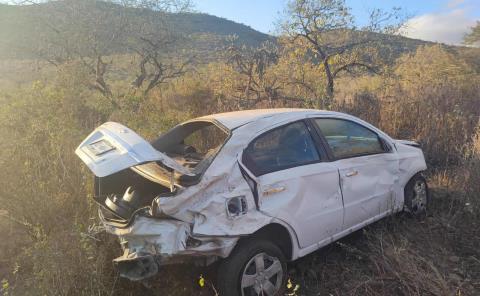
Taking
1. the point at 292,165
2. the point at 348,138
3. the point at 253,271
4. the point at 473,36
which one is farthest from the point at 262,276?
the point at 473,36

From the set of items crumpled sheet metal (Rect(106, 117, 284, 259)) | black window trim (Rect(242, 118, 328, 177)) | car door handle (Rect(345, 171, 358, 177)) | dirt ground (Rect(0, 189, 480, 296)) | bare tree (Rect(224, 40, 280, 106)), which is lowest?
dirt ground (Rect(0, 189, 480, 296))

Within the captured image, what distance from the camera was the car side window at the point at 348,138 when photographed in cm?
396

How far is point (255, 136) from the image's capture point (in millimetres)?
3371

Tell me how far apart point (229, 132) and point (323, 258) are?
1835 millimetres

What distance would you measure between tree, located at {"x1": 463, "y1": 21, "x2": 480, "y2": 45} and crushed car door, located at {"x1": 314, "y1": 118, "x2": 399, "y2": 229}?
933 inches

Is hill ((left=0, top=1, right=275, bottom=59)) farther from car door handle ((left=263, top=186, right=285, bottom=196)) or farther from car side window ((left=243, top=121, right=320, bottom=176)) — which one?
car door handle ((left=263, top=186, right=285, bottom=196))

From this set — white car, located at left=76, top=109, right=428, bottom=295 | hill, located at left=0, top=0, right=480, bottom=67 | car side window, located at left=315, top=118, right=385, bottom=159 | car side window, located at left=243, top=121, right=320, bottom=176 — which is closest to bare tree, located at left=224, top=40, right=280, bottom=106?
hill, located at left=0, top=0, right=480, bottom=67

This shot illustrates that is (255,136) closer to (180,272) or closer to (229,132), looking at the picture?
(229,132)

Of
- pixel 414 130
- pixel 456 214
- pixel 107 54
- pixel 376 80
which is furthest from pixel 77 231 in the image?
pixel 107 54

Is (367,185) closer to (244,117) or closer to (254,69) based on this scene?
(244,117)

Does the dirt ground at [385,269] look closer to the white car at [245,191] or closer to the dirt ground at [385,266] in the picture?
the dirt ground at [385,266]

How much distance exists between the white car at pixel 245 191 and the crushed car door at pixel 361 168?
0.04ft

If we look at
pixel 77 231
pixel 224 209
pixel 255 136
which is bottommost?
pixel 77 231

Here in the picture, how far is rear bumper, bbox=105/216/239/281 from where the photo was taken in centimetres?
277
